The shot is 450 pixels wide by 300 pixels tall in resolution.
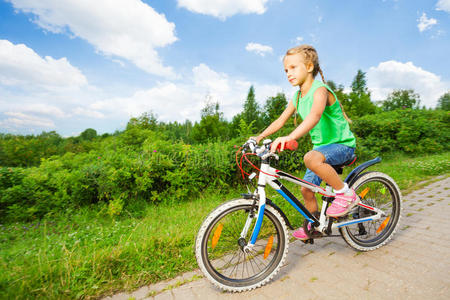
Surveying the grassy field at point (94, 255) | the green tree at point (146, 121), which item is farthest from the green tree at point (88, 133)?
the grassy field at point (94, 255)

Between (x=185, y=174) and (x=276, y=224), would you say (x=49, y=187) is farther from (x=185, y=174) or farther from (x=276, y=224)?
(x=276, y=224)

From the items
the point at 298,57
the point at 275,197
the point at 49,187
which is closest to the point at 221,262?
the point at 275,197

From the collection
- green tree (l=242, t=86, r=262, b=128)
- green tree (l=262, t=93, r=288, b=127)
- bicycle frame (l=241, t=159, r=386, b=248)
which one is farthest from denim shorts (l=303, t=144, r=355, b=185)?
green tree (l=242, t=86, r=262, b=128)

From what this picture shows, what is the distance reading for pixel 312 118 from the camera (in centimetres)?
196

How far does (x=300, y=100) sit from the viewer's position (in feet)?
7.58

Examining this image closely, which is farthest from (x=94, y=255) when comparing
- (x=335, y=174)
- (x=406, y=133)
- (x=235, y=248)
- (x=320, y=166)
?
(x=406, y=133)

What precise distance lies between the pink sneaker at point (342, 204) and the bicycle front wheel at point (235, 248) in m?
0.54

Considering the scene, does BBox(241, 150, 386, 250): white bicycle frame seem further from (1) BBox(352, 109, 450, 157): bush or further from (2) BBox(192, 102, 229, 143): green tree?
(2) BBox(192, 102, 229, 143): green tree

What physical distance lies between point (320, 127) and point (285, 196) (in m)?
0.79

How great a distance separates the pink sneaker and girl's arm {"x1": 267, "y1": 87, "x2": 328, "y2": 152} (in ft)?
2.67

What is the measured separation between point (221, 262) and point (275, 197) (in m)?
1.86

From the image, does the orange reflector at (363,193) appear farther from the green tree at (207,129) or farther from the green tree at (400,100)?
the green tree at (400,100)

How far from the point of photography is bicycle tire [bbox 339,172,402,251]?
98.7 inches

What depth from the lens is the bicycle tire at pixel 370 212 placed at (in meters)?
2.51
